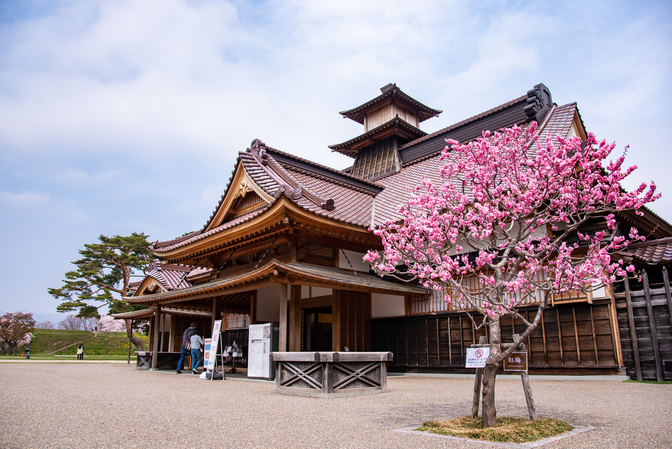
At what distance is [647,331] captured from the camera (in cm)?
900

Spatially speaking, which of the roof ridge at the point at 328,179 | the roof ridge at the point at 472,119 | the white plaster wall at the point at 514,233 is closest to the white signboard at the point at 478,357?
the white plaster wall at the point at 514,233

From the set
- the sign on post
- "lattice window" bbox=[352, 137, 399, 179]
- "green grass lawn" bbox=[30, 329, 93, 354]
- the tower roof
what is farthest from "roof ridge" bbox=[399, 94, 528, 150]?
"green grass lawn" bbox=[30, 329, 93, 354]

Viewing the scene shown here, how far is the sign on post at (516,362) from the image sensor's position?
4629 mm

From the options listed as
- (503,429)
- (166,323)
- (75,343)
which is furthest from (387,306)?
(75,343)

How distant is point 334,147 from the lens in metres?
21.9

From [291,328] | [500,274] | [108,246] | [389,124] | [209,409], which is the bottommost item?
[209,409]

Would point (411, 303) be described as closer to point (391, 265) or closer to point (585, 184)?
point (391, 265)

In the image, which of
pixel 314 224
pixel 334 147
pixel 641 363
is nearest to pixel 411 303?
pixel 314 224

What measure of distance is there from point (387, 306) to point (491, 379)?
28.3ft

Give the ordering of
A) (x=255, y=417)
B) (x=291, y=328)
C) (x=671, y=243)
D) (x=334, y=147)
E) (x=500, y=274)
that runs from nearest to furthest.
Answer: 1. (x=500, y=274)
2. (x=255, y=417)
3. (x=291, y=328)
4. (x=671, y=243)
5. (x=334, y=147)

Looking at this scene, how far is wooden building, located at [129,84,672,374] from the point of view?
963 centimetres

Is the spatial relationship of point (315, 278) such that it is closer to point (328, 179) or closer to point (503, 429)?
point (503, 429)

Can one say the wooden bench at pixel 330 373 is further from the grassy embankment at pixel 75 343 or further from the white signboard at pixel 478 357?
the grassy embankment at pixel 75 343

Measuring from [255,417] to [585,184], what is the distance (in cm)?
495
